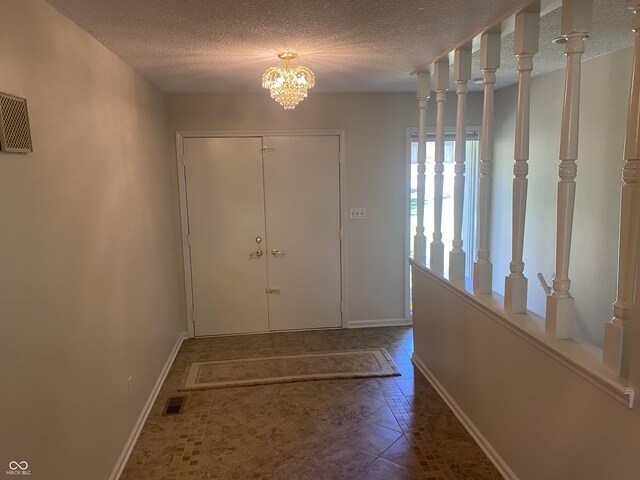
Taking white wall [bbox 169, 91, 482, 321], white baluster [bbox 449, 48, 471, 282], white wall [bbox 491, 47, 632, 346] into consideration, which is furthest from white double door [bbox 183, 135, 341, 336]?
white wall [bbox 491, 47, 632, 346]

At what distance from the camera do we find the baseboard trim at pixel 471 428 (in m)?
2.43

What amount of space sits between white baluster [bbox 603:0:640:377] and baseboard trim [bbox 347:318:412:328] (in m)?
3.19

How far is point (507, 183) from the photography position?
4613 millimetres

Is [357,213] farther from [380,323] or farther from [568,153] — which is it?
[568,153]

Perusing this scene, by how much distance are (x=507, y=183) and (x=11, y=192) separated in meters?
4.24

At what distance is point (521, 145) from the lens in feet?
7.47

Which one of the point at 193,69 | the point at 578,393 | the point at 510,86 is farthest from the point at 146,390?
the point at 510,86

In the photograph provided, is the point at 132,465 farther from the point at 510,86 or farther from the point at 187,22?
the point at 510,86

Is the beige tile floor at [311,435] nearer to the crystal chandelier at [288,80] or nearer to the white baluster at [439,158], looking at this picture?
the white baluster at [439,158]

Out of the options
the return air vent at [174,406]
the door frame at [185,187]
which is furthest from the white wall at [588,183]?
the return air vent at [174,406]

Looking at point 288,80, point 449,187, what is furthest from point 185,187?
point 449,187

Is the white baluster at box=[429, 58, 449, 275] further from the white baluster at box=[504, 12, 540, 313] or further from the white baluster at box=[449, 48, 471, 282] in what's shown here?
the white baluster at box=[504, 12, 540, 313]

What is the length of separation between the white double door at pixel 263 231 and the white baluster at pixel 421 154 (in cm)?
107

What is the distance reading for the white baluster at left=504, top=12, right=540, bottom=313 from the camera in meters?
2.19
